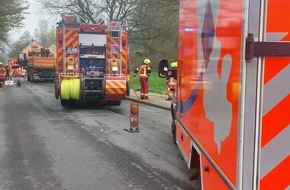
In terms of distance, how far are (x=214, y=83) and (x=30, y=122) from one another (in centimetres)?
877

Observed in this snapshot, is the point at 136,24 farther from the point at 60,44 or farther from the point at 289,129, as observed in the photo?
the point at 289,129

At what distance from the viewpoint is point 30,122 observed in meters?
11.2

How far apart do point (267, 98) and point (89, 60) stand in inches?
531

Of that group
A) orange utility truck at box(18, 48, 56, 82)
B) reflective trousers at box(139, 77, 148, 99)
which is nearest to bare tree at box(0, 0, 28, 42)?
orange utility truck at box(18, 48, 56, 82)

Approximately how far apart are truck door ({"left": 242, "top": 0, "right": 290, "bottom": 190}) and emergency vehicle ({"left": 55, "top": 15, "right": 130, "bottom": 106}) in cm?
1127

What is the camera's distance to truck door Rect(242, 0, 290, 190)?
7.69ft

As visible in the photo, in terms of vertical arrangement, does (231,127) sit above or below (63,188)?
above

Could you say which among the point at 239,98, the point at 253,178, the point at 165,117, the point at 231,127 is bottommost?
the point at 165,117

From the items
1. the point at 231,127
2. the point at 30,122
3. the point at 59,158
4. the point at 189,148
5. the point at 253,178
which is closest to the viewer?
the point at 253,178

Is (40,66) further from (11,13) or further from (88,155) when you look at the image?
(88,155)

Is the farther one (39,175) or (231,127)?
(39,175)

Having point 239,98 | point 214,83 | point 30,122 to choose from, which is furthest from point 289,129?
point 30,122

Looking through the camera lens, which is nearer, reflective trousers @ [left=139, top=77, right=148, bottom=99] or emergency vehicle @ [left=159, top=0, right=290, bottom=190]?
emergency vehicle @ [left=159, top=0, right=290, bottom=190]

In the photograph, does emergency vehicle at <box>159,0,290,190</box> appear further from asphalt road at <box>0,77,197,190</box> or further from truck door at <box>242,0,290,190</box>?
asphalt road at <box>0,77,197,190</box>
